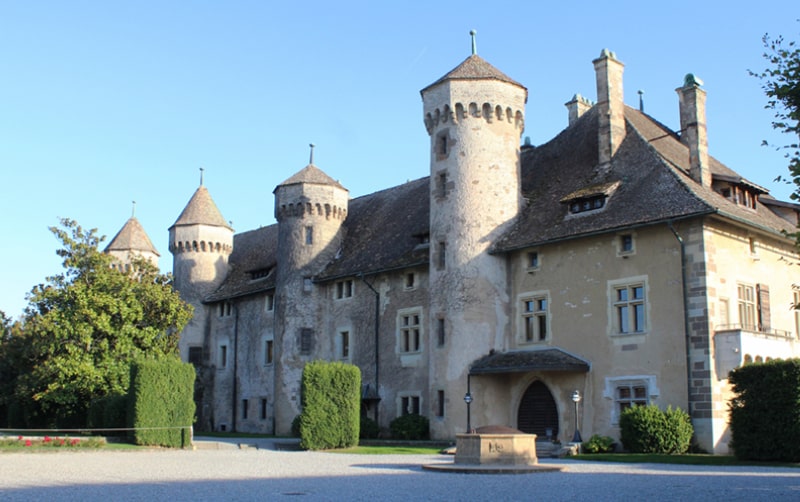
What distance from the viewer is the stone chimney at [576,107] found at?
135 ft

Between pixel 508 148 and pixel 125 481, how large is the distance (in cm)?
2241

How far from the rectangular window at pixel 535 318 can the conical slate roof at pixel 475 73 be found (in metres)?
9.28

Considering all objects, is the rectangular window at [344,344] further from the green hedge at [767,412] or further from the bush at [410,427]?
the green hedge at [767,412]

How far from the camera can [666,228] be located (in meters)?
29.5

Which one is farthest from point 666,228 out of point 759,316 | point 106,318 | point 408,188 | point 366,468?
point 106,318

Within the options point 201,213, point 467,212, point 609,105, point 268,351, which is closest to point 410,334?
point 467,212

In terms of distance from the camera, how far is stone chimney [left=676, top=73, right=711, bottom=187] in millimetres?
31453

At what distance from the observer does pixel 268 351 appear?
46188mm

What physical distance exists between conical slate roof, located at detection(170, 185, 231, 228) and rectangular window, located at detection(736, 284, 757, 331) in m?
31.6

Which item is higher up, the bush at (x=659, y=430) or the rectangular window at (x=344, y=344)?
the rectangular window at (x=344, y=344)

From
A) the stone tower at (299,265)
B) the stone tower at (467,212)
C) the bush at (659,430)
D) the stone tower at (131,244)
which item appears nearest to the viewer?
the bush at (659,430)

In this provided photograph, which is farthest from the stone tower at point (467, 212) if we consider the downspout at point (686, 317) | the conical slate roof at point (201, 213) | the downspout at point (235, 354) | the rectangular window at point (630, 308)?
the conical slate roof at point (201, 213)

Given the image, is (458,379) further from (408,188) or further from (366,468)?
(408,188)

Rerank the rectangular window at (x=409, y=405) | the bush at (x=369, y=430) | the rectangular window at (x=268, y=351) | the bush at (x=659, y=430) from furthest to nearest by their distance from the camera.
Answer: the rectangular window at (x=268, y=351), the bush at (x=369, y=430), the rectangular window at (x=409, y=405), the bush at (x=659, y=430)
